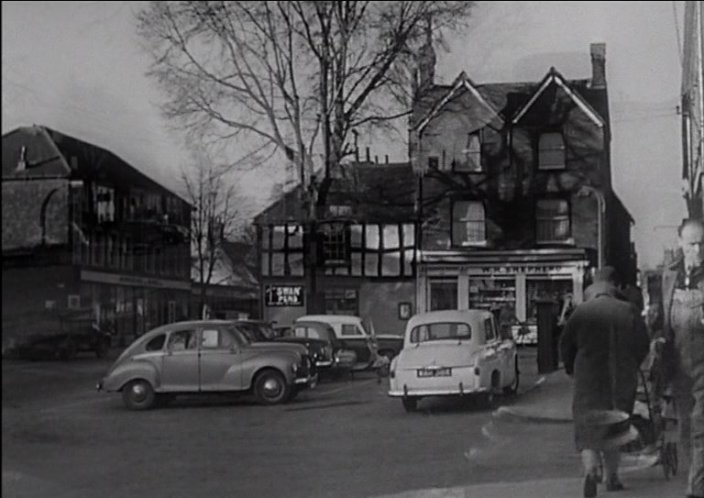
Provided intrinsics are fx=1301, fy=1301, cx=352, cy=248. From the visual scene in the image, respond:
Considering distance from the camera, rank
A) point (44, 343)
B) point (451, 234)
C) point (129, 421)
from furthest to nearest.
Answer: point (451, 234) → point (129, 421) → point (44, 343)

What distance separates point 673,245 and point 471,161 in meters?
0.58

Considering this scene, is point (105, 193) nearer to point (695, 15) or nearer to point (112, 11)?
point (112, 11)

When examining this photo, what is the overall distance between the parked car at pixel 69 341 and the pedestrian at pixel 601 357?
1130 millimetres

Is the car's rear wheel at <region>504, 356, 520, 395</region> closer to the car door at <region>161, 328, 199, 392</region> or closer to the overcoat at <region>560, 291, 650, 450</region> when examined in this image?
the overcoat at <region>560, 291, 650, 450</region>

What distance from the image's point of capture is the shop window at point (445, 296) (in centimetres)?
311

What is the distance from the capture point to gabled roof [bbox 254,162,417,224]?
3.05m

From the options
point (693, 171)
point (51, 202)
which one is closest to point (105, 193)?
point (51, 202)

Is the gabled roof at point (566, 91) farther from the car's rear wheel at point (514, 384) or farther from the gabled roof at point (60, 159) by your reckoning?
the gabled roof at point (60, 159)

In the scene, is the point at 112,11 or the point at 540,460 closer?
the point at 112,11

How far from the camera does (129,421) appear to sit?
288cm

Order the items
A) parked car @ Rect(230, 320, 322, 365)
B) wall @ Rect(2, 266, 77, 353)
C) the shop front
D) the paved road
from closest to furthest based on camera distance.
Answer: wall @ Rect(2, 266, 77, 353)
the paved road
parked car @ Rect(230, 320, 322, 365)
the shop front

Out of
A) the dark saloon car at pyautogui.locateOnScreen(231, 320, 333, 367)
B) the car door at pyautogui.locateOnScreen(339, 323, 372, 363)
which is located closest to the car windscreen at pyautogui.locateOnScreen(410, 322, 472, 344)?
the car door at pyautogui.locateOnScreen(339, 323, 372, 363)

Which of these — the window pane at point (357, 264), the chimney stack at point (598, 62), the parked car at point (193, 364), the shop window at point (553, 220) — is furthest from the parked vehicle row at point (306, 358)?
the chimney stack at point (598, 62)

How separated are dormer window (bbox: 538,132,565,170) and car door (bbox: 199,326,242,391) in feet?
2.79
